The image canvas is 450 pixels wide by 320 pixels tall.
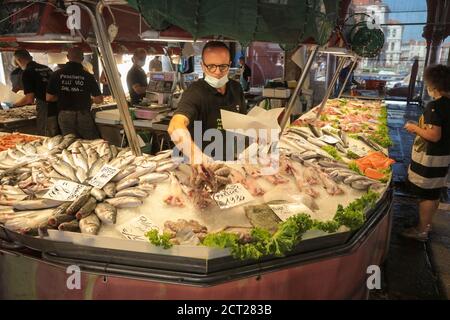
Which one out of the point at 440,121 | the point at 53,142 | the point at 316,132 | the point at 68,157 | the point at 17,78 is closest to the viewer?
the point at 68,157

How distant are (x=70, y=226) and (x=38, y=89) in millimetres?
5612

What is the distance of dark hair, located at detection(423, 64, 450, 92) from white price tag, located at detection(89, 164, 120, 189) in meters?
3.98

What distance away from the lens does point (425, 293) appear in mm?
3990

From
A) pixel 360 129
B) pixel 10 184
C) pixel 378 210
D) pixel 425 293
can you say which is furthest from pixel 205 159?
pixel 360 129

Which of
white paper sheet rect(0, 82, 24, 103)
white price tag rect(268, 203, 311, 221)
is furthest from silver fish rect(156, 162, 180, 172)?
white paper sheet rect(0, 82, 24, 103)

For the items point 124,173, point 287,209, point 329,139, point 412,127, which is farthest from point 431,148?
point 124,173

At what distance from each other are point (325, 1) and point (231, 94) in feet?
4.44

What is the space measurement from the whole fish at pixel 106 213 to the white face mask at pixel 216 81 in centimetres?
142

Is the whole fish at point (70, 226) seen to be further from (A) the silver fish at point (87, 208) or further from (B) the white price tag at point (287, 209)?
→ (B) the white price tag at point (287, 209)

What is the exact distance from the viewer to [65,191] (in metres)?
2.68

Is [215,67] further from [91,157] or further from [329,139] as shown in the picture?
[329,139]

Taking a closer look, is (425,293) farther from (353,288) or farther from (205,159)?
(205,159)

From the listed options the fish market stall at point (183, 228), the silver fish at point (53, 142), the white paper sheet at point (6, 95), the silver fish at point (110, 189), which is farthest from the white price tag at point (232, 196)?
the white paper sheet at point (6, 95)

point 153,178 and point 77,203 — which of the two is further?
point 153,178
